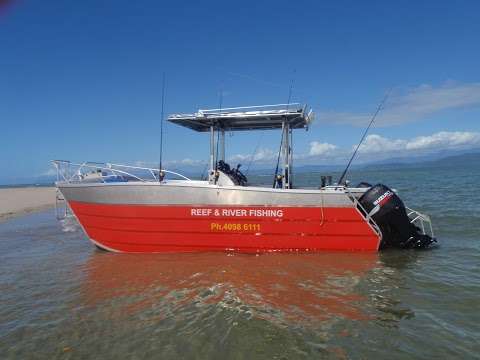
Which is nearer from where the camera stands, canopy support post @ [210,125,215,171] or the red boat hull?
the red boat hull

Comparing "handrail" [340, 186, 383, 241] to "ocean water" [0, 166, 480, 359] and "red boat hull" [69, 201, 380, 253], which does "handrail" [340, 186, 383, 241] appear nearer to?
"red boat hull" [69, 201, 380, 253]

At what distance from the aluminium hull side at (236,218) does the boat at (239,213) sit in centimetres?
2

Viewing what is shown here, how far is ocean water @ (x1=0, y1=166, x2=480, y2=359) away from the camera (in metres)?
4.74

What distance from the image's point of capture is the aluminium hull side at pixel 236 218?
8.90 metres

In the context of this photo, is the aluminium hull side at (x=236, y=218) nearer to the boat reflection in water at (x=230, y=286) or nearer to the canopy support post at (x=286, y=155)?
the boat reflection in water at (x=230, y=286)

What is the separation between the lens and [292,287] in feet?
22.6

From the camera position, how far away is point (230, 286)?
23.3 ft

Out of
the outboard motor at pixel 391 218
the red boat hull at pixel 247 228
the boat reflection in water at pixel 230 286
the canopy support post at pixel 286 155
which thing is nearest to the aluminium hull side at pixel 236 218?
the red boat hull at pixel 247 228

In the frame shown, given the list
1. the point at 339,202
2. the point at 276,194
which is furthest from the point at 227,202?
the point at 339,202

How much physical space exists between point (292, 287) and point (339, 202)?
2.76 metres

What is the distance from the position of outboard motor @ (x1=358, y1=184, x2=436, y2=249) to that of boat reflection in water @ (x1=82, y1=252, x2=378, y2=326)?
81cm

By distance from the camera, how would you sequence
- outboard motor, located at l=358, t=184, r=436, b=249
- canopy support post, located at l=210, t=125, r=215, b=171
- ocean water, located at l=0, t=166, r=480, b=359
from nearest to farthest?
ocean water, located at l=0, t=166, r=480, b=359 < outboard motor, located at l=358, t=184, r=436, b=249 < canopy support post, located at l=210, t=125, r=215, b=171

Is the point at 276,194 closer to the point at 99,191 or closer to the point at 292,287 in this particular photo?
the point at 292,287

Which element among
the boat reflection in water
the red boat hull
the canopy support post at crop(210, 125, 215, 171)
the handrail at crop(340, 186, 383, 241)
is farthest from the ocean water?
the canopy support post at crop(210, 125, 215, 171)
